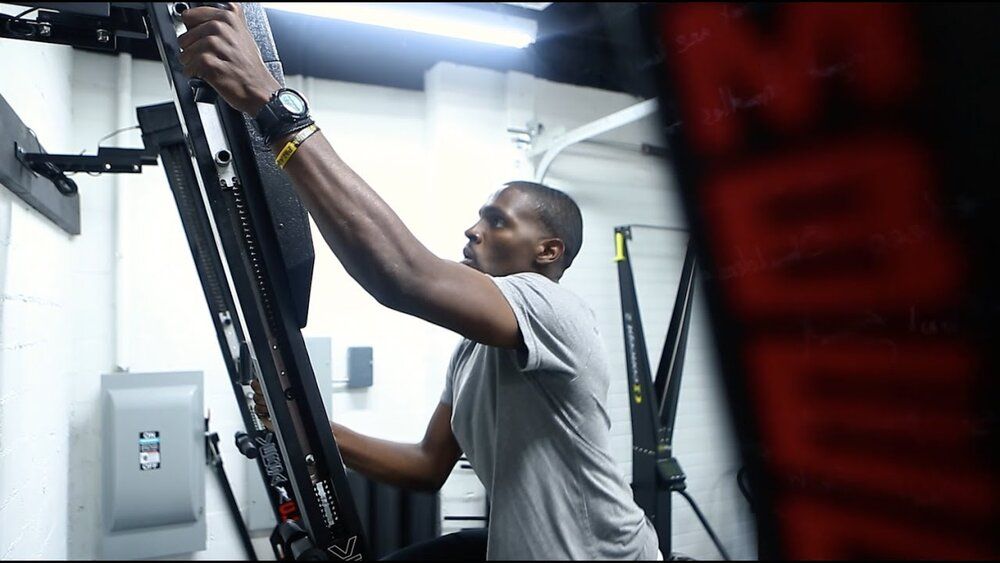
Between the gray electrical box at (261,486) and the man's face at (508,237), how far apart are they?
5.58 ft

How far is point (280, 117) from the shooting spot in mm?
684

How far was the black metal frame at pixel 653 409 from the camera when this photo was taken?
272 centimetres

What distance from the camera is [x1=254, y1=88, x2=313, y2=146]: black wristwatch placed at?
0.68 metres

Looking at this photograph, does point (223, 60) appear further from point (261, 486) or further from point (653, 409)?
point (653, 409)

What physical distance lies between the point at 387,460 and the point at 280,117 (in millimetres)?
824

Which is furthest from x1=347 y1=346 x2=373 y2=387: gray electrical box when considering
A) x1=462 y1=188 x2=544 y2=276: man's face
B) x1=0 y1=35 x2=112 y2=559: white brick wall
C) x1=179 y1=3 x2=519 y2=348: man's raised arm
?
x1=179 y1=3 x2=519 y2=348: man's raised arm

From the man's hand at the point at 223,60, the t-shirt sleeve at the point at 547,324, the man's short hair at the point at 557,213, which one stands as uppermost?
the man's hand at the point at 223,60

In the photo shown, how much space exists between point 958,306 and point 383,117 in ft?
9.11

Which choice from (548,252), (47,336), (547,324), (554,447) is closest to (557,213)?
(548,252)

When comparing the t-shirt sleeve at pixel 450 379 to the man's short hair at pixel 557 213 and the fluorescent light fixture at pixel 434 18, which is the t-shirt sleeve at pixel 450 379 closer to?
the man's short hair at pixel 557 213

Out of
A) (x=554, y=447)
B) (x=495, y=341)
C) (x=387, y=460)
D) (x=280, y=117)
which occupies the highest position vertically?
(x=280, y=117)

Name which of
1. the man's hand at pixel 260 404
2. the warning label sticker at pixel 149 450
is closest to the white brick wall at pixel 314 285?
the warning label sticker at pixel 149 450

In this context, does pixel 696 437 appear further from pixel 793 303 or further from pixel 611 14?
pixel 793 303

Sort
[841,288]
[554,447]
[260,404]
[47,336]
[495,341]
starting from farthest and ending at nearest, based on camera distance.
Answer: [47,336], [260,404], [554,447], [495,341], [841,288]
